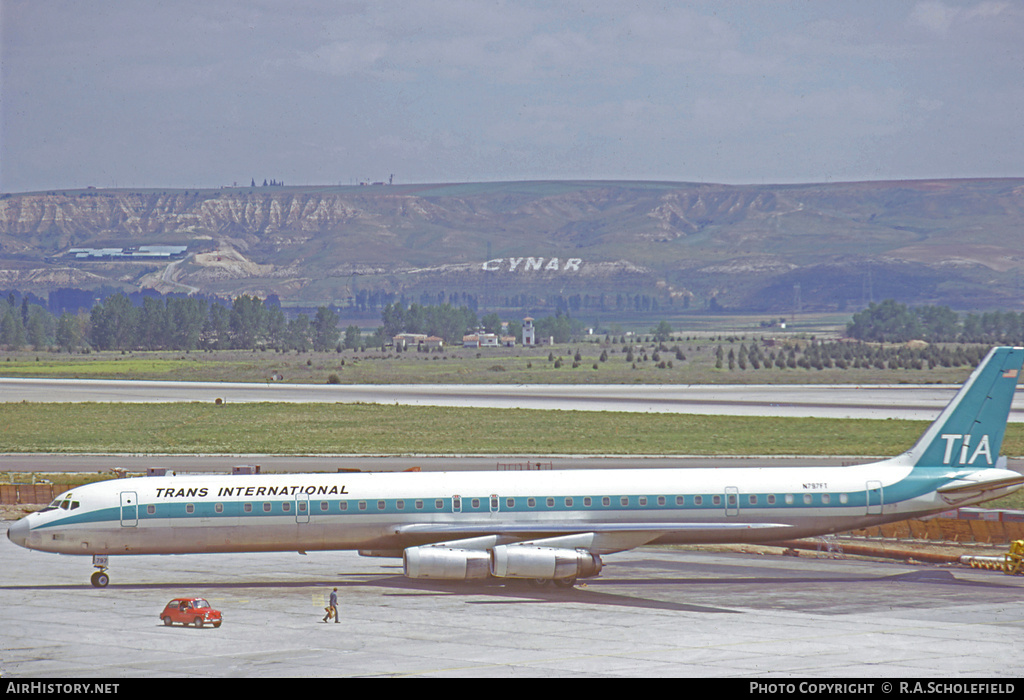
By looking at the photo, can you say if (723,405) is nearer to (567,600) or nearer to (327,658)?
(567,600)

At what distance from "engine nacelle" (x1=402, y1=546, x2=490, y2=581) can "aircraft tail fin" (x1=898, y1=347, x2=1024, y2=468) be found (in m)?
14.0

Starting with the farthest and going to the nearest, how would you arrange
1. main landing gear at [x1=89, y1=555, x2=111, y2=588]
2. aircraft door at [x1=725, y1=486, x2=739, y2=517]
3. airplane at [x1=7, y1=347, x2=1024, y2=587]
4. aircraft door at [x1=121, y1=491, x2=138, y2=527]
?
aircraft door at [x1=725, y1=486, x2=739, y2=517], main landing gear at [x1=89, y1=555, x2=111, y2=588], aircraft door at [x1=121, y1=491, x2=138, y2=527], airplane at [x1=7, y1=347, x2=1024, y2=587]

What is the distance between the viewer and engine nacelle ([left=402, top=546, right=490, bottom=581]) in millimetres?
35656

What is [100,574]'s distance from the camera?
37625 mm

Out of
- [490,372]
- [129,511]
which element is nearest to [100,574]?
[129,511]

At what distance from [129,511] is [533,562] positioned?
41.0ft

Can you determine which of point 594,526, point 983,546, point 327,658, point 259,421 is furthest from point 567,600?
point 259,421

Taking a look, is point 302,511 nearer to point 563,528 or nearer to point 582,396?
point 563,528

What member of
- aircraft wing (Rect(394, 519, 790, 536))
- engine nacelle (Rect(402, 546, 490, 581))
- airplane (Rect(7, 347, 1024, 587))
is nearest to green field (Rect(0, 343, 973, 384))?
airplane (Rect(7, 347, 1024, 587))

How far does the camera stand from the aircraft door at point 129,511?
123ft

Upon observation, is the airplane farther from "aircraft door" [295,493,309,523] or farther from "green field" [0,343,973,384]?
"green field" [0,343,973,384]

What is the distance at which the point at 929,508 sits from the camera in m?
38.1

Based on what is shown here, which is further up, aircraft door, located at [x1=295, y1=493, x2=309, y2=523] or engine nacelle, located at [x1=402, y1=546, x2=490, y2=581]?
aircraft door, located at [x1=295, y1=493, x2=309, y2=523]
